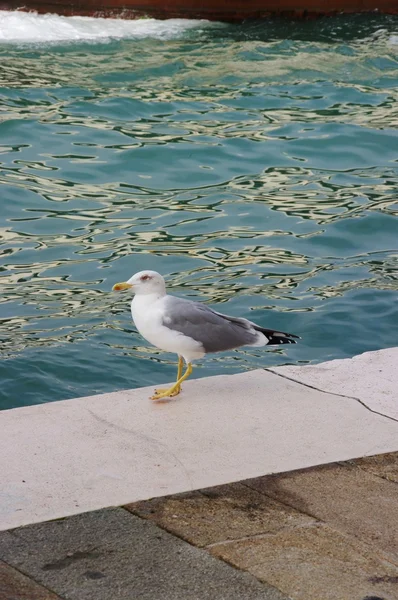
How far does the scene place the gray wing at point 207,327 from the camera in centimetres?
516

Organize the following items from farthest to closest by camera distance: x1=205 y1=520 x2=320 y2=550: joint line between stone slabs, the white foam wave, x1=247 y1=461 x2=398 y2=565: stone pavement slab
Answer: the white foam wave < x1=247 y1=461 x2=398 y2=565: stone pavement slab < x1=205 y1=520 x2=320 y2=550: joint line between stone slabs

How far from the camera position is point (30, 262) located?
9.53 metres

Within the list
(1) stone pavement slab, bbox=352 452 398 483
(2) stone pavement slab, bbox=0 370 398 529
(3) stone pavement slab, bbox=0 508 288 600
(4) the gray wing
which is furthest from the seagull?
(3) stone pavement slab, bbox=0 508 288 600

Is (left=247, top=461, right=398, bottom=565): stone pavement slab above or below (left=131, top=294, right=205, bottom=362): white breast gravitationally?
below

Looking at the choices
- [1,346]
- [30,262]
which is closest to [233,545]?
[1,346]

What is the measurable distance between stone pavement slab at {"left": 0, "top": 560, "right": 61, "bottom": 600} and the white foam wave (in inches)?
685

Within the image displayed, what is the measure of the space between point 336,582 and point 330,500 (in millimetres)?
594

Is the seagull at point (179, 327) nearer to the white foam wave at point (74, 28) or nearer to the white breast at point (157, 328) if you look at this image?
the white breast at point (157, 328)

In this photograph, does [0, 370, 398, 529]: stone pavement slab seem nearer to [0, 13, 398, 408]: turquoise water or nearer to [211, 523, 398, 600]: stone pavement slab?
[211, 523, 398, 600]: stone pavement slab

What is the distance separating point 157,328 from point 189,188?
289 inches

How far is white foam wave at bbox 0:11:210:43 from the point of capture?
786 inches

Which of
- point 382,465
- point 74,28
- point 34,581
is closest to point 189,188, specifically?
point 382,465

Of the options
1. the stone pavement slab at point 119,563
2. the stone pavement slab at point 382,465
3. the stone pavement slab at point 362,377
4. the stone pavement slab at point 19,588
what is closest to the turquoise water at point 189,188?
the stone pavement slab at point 362,377

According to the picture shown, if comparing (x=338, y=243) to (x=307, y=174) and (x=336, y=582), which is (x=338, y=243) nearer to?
(x=307, y=174)
